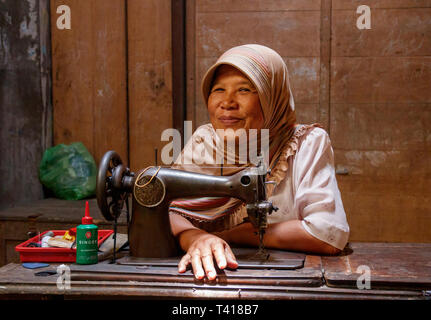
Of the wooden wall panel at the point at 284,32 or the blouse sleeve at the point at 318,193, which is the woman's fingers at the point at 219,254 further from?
the wooden wall panel at the point at 284,32

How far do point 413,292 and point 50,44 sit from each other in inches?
155

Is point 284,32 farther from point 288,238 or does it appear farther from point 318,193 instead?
point 288,238

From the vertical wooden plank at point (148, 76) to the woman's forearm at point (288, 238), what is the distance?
2.38 m

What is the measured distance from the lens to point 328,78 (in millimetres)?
3908

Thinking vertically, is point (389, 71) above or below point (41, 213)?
above

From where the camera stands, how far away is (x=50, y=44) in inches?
170

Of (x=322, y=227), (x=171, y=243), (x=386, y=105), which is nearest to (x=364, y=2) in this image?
(x=386, y=105)

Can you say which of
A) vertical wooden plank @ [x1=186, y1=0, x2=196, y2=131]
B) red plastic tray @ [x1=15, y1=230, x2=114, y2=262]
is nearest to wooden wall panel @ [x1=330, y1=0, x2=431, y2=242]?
Answer: vertical wooden plank @ [x1=186, y1=0, x2=196, y2=131]

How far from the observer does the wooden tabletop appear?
4.75ft

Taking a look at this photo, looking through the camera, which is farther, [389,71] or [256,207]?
[389,71]

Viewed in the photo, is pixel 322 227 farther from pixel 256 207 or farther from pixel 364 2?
pixel 364 2

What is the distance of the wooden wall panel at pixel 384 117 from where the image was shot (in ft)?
12.5

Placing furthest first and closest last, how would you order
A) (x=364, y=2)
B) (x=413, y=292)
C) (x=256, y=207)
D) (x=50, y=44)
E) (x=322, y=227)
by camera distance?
1. (x=50, y=44)
2. (x=364, y=2)
3. (x=322, y=227)
4. (x=256, y=207)
5. (x=413, y=292)

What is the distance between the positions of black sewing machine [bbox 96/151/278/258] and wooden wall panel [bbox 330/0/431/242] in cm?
244
